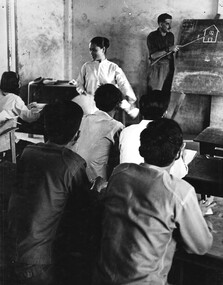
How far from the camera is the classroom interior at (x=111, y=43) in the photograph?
580cm

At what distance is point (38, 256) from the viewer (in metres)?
1.73

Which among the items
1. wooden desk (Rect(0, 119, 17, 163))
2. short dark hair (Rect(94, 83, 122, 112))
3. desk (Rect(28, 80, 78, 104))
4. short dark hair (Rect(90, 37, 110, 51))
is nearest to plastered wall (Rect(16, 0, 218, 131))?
desk (Rect(28, 80, 78, 104))

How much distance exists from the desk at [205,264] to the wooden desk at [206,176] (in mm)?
210

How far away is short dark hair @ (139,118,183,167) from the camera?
1.57 m

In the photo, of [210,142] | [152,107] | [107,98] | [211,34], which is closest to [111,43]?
[211,34]

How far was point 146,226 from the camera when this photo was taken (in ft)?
4.71

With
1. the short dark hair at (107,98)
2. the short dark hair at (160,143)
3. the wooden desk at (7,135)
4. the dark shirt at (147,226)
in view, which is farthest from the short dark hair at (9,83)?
the dark shirt at (147,226)

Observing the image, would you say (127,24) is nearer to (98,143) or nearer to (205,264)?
(98,143)

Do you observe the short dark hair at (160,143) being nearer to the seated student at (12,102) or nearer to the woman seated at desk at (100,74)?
the seated student at (12,102)

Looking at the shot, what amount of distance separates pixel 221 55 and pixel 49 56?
273cm

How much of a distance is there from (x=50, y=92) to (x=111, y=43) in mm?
1399

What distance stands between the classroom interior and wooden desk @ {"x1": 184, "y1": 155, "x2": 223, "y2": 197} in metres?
2.62

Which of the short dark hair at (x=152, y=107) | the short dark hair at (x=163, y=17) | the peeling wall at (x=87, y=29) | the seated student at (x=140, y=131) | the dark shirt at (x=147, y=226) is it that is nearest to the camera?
the dark shirt at (x=147, y=226)

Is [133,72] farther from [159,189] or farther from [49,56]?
[159,189]
